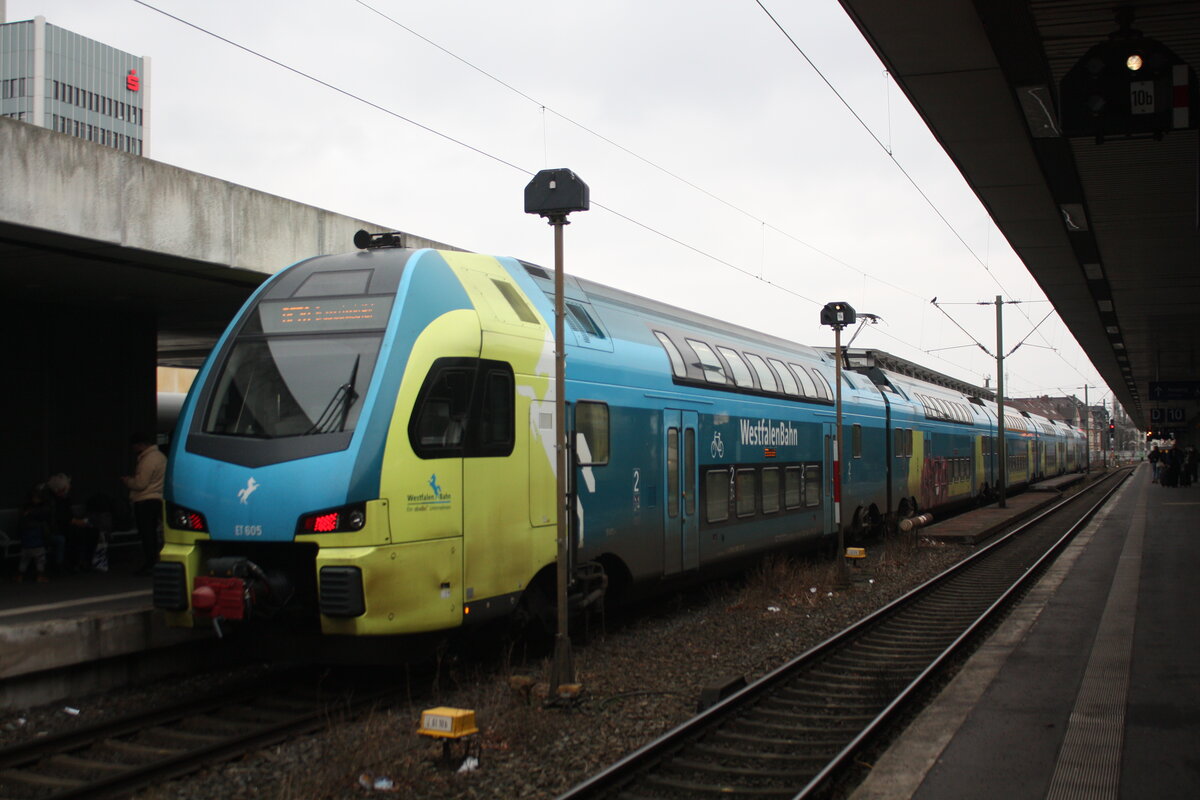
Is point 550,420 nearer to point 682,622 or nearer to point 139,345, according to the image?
point 682,622

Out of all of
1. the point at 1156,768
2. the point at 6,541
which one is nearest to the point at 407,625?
the point at 1156,768

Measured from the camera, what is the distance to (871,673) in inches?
368

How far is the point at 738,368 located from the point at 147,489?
7036 millimetres

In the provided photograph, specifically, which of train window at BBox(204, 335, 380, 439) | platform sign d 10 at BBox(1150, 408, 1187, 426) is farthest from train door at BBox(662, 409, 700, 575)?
platform sign d 10 at BBox(1150, 408, 1187, 426)

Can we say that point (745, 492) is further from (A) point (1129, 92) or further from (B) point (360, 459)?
(A) point (1129, 92)

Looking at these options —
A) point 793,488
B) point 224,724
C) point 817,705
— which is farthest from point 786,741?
point 793,488

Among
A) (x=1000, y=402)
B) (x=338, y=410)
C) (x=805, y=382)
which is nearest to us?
(x=338, y=410)

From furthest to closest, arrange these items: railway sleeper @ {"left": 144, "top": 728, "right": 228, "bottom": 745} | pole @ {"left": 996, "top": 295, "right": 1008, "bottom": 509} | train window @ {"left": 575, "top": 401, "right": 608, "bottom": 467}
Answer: pole @ {"left": 996, "top": 295, "right": 1008, "bottom": 509} → train window @ {"left": 575, "top": 401, "right": 608, "bottom": 467} → railway sleeper @ {"left": 144, "top": 728, "right": 228, "bottom": 745}

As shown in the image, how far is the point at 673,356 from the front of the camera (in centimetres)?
1193

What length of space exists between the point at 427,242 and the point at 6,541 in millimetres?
5737

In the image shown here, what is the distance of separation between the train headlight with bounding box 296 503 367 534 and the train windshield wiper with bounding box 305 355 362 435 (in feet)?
1.92

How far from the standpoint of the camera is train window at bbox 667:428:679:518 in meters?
11.4

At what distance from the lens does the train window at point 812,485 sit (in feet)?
51.7

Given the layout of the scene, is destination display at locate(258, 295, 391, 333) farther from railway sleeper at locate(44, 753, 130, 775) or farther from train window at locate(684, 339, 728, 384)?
train window at locate(684, 339, 728, 384)
